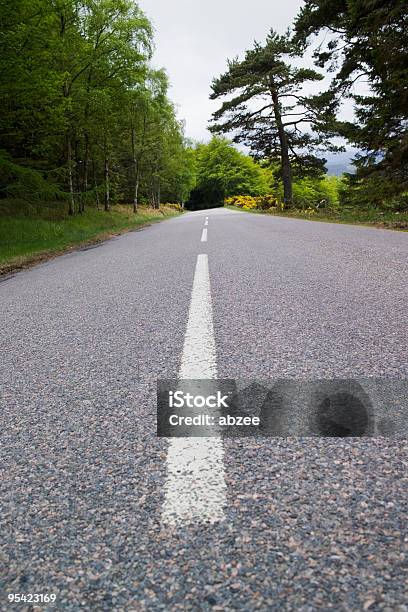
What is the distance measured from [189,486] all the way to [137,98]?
2038 centimetres

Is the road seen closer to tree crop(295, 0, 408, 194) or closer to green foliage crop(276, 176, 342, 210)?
tree crop(295, 0, 408, 194)

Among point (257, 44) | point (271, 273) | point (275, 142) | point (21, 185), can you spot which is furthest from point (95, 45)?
point (271, 273)

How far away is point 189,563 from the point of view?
0.91m

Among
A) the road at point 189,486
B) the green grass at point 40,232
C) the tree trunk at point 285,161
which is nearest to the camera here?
the road at point 189,486

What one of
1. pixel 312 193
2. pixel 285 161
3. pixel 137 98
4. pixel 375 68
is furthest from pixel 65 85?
pixel 312 193

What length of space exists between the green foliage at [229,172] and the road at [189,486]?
68.0 meters

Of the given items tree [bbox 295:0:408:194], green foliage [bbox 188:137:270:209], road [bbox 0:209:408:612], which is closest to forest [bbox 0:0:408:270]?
tree [bbox 295:0:408:194]

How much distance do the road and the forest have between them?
8.33 metres

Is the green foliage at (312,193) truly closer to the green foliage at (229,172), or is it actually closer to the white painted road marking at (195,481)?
the green foliage at (229,172)

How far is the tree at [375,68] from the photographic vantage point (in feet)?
34.3

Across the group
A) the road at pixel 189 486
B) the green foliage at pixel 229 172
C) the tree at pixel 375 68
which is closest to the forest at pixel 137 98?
the tree at pixel 375 68

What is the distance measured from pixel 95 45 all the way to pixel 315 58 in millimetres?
8516

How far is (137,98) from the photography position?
18625 millimetres

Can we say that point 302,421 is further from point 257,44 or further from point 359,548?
point 257,44
